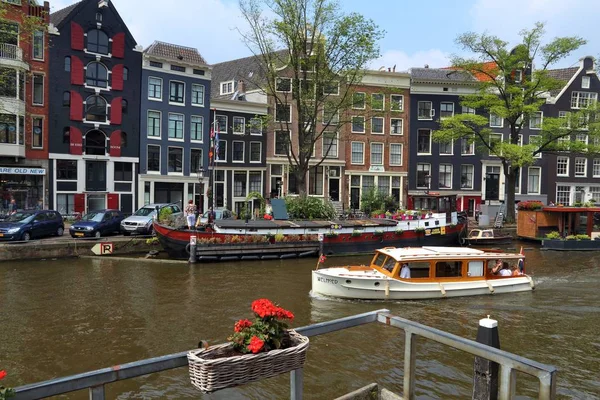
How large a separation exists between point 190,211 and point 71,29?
1908cm

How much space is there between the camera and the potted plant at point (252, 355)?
→ 380 cm

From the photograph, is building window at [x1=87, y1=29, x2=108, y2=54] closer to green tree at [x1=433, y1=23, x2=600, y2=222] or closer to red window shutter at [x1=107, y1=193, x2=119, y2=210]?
red window shutter at [x1=107, y1=193, x2=119, y2=210]

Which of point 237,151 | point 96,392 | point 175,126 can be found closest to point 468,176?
point 237,151

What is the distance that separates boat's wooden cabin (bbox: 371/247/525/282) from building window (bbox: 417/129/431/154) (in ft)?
102

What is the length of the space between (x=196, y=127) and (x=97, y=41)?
9.48 metres

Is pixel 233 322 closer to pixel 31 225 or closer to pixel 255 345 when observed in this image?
pixel 255 345

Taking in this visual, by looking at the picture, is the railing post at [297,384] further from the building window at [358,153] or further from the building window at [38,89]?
the building window at [358,153]

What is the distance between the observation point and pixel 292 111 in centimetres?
4450

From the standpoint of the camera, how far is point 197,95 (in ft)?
136

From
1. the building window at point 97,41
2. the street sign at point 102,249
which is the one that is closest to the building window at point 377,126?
the building window at point 97,41

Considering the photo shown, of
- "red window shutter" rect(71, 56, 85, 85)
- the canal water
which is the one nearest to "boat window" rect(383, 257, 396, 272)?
the canal water

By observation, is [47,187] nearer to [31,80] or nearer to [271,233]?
[31,80]

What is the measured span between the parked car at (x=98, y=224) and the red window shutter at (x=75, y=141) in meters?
9.58

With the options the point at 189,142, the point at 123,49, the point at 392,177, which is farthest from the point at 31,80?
the point at 392,177
